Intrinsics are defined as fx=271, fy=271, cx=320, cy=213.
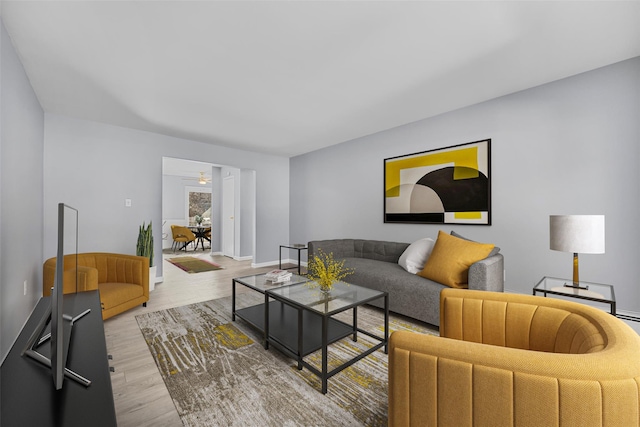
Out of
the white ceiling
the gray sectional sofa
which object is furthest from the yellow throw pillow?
the white ceiling

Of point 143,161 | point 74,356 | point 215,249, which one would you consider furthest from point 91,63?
point 215,249

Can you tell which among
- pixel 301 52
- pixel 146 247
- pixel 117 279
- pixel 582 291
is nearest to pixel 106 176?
pixel 146 247

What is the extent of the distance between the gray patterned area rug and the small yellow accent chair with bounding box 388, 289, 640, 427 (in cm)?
79

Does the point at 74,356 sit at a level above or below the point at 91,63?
below

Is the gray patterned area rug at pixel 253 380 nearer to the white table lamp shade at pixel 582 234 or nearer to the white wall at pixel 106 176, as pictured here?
the white table lamp shade at pixel 582 234

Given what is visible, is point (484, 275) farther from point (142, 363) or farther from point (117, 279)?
point (117, 279)

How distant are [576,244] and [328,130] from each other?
3224mm

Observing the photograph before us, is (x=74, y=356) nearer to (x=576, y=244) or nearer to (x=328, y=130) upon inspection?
(x=576, y=244)

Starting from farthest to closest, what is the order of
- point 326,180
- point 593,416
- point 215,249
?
point 215,249 → point 326,180 → point 593,416

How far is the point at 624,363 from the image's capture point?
69cm

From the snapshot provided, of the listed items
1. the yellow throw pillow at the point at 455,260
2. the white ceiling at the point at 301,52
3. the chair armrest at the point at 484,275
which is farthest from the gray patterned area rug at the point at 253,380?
the white ceiling at the point at 301,52

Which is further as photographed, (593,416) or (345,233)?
(345,233)

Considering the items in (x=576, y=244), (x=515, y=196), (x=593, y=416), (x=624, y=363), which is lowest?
(x=593, y=416)

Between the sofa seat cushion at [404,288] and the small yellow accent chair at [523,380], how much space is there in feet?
4.69
